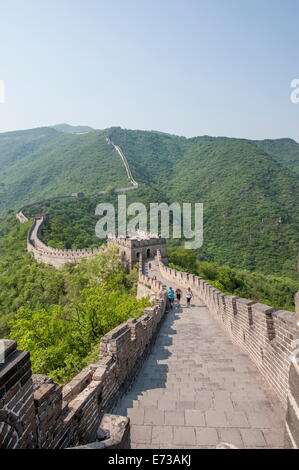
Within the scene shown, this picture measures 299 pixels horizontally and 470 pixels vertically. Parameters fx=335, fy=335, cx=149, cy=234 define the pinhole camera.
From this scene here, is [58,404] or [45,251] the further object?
[45,251]

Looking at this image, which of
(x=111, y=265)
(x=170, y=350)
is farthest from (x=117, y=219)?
(x=170, y=350)

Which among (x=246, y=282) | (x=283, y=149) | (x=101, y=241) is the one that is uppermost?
(x=283, y=149)

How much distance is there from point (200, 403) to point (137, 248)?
77.5 feet

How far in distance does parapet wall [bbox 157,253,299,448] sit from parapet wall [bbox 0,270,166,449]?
1649 mm

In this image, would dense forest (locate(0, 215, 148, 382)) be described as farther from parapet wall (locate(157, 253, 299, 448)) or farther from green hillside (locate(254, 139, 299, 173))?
green hillside (locate(254, 139, 299, 173))

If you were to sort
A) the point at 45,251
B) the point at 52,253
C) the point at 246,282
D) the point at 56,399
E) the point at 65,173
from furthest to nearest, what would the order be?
the point at 65,173 → the point at 45,251 → the point at 52,253 → the point at 246,282 → the point at 56,399

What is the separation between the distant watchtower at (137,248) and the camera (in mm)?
28156

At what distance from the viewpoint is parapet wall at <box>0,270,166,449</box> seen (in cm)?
240

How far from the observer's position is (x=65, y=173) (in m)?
83.2

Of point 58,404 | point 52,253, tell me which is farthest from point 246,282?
point 58,404

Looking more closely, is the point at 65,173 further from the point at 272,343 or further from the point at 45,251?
the point at 272,343

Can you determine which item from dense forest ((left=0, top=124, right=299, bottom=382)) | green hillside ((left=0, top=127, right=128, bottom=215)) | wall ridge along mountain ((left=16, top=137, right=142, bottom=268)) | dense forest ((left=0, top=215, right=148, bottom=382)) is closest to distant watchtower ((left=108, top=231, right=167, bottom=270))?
dense forest ((left=0, top=215, right=148, bottom=382))
